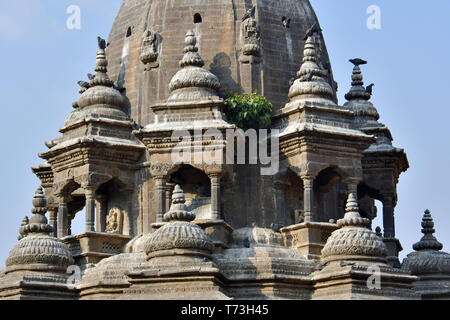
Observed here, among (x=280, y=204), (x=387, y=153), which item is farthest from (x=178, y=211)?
(x=387, y=153)

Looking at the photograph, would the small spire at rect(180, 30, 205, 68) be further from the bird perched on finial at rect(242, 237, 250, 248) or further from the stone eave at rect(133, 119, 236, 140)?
the bird perched on finial at rect(242, 237, 250, 248)

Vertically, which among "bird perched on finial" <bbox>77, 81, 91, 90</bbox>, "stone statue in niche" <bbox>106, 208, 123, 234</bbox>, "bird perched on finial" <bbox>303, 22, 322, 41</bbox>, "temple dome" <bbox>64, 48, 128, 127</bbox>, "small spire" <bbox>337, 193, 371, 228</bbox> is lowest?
"small spire" <bbox>337, 193, 371, 228</bbox>

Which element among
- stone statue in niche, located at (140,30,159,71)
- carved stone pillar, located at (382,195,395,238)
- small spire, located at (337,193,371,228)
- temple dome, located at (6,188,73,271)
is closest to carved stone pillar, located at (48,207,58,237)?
temple dome, located at (6,188,73,271)

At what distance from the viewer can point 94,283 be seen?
178 ft

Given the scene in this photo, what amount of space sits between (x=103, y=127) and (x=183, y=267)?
7690mm

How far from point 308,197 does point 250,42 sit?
571 centimetres

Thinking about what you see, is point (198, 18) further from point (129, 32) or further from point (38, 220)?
point (38, 220)

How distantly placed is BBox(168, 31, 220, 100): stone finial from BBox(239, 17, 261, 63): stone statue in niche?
1.49 metres

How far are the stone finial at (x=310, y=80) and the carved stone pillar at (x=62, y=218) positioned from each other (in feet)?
26.2

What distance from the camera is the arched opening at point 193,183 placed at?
56469 mm

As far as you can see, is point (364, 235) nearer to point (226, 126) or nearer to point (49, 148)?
point (226, 126)

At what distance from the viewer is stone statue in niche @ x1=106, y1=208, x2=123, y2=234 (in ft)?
188

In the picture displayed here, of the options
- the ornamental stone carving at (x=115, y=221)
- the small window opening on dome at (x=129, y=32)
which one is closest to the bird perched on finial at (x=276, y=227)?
the ornamental stone carving at (x=115, y=221)

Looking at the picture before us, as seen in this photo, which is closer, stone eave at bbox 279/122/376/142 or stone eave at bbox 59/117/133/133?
stone eave at bbox 279/122/376/142
